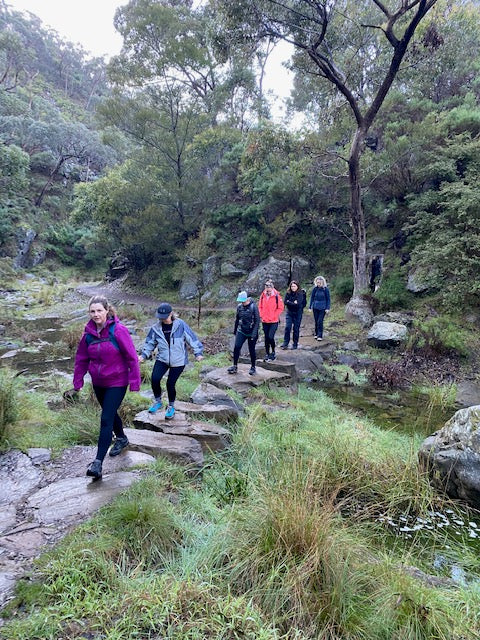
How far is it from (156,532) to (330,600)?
1.24m

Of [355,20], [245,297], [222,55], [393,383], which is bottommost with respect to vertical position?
[393,383]

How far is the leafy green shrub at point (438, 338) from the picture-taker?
9.59 metres

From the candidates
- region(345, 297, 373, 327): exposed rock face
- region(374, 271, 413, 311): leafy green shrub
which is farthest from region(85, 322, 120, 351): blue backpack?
region(374, 271, 413, 311): leafy green shrub

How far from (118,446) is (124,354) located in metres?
1.09

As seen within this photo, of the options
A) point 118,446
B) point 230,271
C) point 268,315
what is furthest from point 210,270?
point 118,446

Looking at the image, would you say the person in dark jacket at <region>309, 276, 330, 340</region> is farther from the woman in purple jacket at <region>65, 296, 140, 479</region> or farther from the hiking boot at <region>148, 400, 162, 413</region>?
the woman in purple jacket at <region>65, 296, 140, 479</region>

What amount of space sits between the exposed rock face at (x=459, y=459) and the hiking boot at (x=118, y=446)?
330 cm

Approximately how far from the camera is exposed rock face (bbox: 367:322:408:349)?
10445 mm

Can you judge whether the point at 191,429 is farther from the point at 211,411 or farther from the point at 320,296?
the point at 320,296

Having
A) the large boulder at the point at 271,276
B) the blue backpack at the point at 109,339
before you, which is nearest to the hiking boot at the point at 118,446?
the blue backpack at the point at 109,339

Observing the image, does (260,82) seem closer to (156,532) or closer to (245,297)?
(245,297)

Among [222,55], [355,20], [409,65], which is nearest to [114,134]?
[222,55]

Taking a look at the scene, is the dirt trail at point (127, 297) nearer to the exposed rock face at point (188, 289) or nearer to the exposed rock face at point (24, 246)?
the exposed rock face at point (188, 289)

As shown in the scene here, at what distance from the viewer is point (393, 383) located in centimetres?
843
